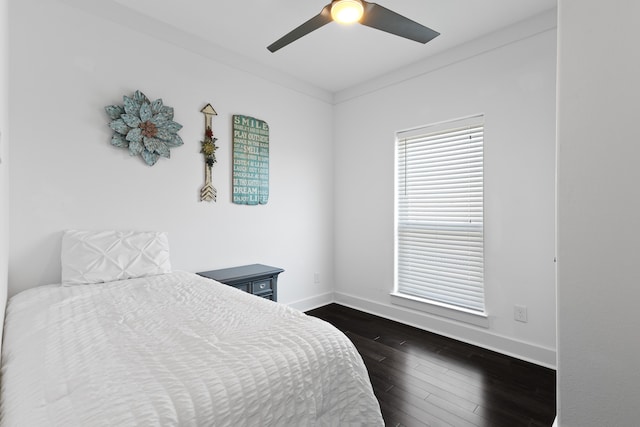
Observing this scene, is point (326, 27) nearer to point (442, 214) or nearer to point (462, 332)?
point (442, 214)

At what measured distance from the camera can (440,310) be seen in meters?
2.93

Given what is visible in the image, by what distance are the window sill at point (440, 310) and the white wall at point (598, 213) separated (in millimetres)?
1171

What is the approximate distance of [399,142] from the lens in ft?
10.8

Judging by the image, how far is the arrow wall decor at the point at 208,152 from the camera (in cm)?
273

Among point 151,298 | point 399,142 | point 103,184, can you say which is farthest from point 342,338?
point 399,142

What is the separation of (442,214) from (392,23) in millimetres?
1810

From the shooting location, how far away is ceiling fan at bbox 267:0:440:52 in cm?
166

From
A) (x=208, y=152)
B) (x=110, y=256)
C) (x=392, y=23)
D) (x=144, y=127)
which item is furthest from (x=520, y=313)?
(x=144, y=127)

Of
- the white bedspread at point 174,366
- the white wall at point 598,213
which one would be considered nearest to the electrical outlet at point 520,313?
the white wall at point 598,213

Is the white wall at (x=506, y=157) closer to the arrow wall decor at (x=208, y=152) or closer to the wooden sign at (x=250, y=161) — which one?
the wooden sign at (x=250, y=161)

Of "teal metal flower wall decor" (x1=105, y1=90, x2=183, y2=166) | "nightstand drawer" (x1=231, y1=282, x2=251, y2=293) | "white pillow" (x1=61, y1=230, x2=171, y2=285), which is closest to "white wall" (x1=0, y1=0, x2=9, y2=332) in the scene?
"white pillow" (x1=61, y1=230, x2=171, y2=285)

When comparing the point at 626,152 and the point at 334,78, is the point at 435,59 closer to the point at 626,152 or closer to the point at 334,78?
the point at 334,78

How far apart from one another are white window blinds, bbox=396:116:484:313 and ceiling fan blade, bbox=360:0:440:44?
116cm

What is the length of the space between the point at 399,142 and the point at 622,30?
6.60ft
